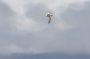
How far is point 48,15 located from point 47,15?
2.38 meters

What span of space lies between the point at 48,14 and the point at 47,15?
1540 mm

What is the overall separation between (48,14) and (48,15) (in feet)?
7.75

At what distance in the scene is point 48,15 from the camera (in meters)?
182

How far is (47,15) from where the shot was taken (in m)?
184

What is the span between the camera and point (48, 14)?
602ft
